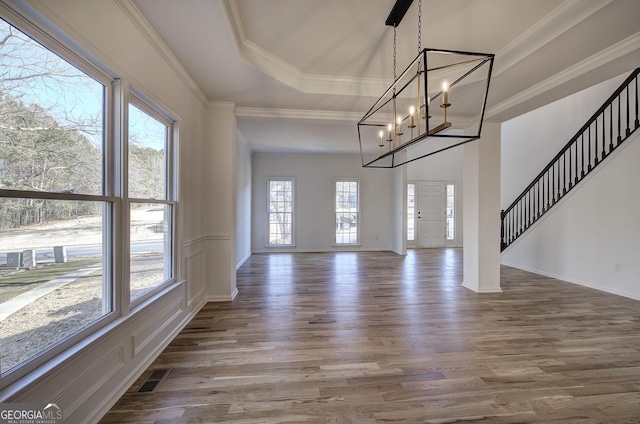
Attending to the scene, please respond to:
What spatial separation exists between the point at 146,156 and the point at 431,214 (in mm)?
8060

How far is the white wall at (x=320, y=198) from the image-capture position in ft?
23.7

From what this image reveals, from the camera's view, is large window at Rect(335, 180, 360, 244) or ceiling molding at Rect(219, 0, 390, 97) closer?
ceiling molding at Rect(219, 0, 390, 97)

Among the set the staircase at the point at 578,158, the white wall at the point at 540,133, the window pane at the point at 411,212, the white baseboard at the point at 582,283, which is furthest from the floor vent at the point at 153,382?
the window pane at the point at 411,212

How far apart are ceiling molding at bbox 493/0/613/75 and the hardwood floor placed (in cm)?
264

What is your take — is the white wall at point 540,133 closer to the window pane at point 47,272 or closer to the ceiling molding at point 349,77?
the ceiling molding at point 349,77

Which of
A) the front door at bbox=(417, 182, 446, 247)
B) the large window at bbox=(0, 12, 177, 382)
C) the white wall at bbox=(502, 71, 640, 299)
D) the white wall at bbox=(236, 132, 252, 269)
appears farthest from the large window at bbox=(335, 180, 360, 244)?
the large window at bbox=(0, 12, 177, 382)

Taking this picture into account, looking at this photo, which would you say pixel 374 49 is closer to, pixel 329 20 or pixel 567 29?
pixel 329 20

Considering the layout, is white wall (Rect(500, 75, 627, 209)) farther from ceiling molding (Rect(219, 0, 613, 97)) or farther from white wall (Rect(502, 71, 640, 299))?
ceiling molding (Rect(219, 0, 613, 97))

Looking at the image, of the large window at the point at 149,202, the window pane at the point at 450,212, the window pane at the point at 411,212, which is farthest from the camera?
the window pane at the point at 450,212

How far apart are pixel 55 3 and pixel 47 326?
5.16ft

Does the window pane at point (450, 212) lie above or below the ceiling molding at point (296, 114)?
below

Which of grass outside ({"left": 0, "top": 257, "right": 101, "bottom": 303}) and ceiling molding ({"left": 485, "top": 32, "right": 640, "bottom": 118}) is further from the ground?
ceiling molding ({"left": 485, "top": 32, "right": 640, "bottom": 118})

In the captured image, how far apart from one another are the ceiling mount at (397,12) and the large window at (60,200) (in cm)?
204

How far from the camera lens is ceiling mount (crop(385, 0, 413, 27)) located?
73.9 inches
